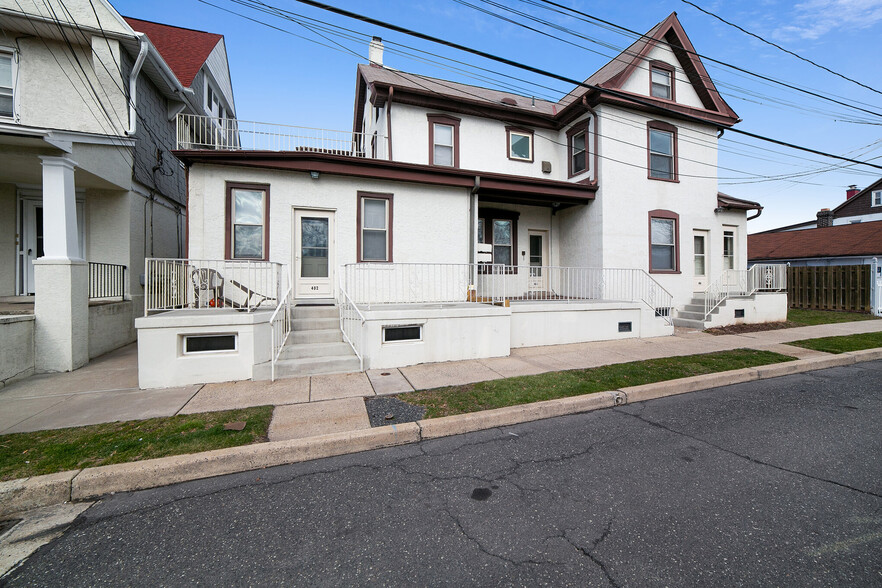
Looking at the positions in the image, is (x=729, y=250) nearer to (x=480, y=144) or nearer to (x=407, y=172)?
(x=480, y=144)

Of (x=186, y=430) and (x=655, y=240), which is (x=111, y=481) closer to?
(x=186, y=430)

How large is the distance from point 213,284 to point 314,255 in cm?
230

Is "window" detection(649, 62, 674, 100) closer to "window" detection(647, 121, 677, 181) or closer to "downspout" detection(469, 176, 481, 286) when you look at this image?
"window" detection(647, 121, 677, 181)

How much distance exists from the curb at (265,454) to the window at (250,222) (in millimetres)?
5683

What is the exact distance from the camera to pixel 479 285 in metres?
10.8

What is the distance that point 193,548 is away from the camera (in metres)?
2.41

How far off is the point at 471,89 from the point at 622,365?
11350 millimetres

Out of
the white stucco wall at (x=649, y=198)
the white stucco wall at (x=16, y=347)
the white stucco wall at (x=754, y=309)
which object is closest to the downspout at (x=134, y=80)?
the white stucco wall at (x=16, y=347)

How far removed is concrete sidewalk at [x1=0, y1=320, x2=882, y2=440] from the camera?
14.2 feet

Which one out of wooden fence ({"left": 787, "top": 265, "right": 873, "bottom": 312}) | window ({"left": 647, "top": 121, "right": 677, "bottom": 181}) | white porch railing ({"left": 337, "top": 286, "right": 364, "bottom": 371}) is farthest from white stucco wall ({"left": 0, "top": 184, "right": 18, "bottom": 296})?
wooden fence ({"left": 787, "top": 265, "right": 873, "bottom": 312})

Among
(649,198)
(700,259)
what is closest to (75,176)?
(649,198)

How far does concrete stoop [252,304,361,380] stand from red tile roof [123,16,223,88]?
10.0m

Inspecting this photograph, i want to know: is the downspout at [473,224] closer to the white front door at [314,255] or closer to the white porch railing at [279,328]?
the white front door at [314,255]

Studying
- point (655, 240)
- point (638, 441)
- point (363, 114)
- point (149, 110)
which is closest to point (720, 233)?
point (655, 240)
